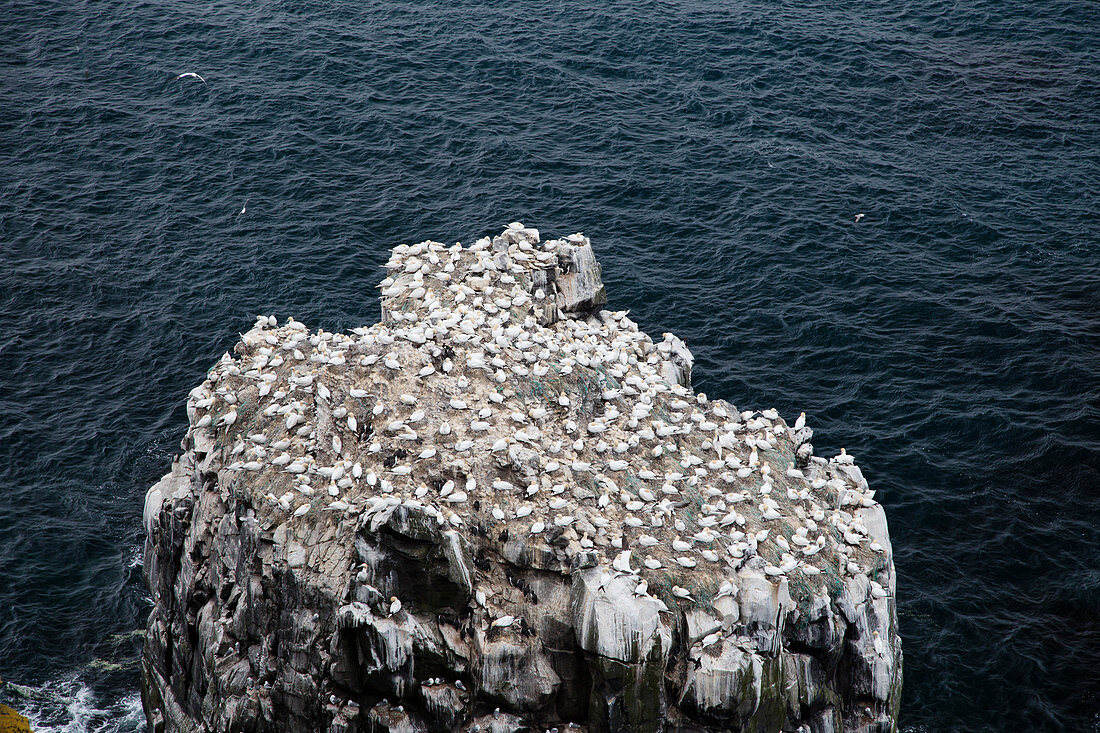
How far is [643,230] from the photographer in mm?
62250

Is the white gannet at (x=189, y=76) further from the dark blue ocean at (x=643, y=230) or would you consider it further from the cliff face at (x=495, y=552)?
the cliff face at (x=495, y=552)

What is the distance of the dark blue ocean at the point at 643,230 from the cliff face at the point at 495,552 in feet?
26.2

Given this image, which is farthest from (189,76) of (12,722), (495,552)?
(495,552)

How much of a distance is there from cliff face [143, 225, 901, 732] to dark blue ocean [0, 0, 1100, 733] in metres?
7.99

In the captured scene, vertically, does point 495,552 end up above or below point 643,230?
above

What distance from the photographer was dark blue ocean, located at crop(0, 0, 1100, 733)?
41438mm

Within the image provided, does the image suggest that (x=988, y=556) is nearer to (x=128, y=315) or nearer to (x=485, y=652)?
(x=485, y=652)

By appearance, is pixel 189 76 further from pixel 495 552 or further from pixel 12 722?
pixel 495 552

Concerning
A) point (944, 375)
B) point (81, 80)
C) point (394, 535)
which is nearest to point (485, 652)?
point (394, 535)

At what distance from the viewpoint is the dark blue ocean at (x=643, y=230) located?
41.4m

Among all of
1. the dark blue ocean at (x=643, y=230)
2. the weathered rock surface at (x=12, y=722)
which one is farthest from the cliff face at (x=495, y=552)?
the dark blue ocean at (x=643, y=230)

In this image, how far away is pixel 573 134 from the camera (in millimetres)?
70500

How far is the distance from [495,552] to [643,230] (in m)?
36.1

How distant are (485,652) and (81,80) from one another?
212 ft
